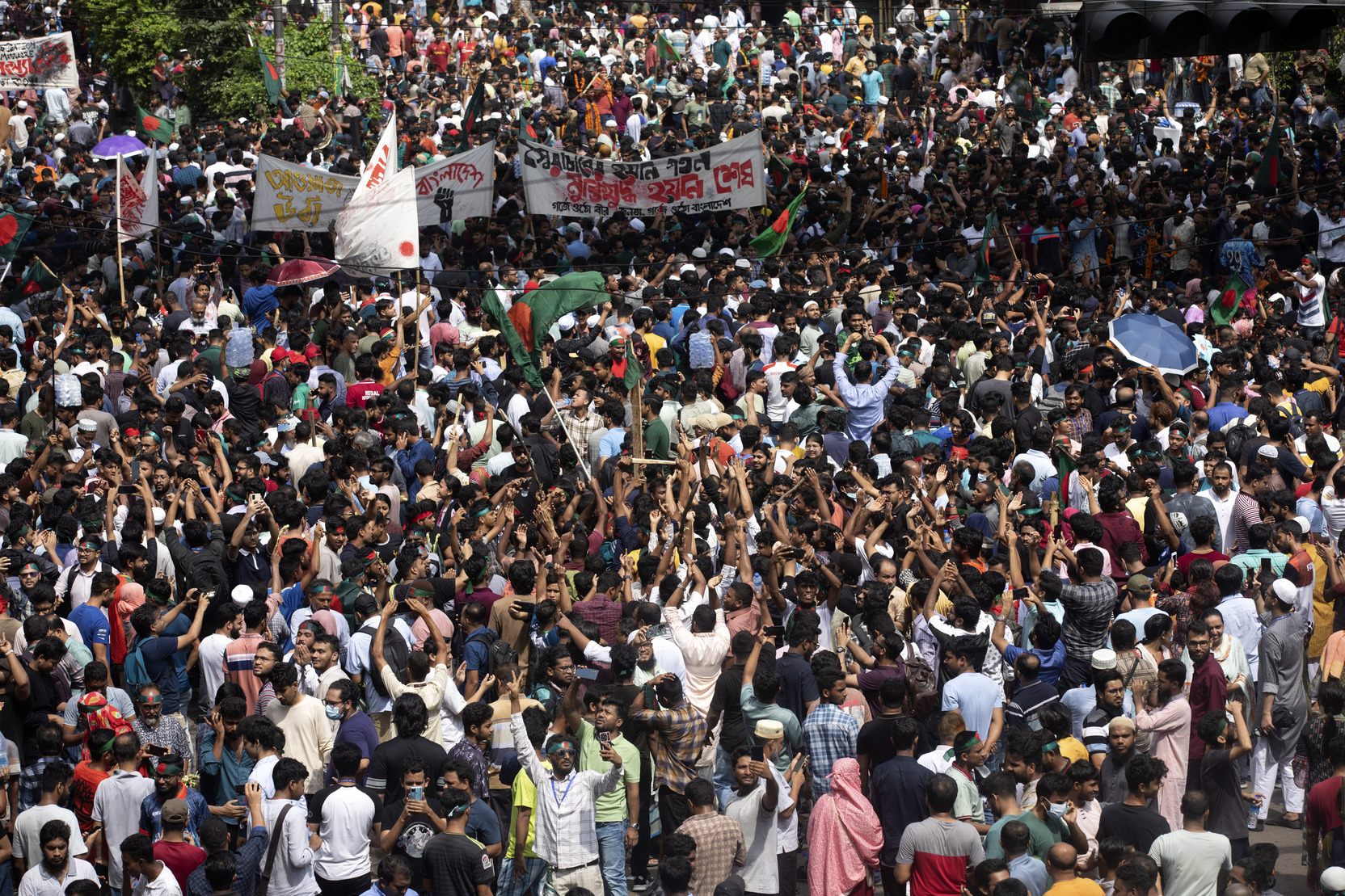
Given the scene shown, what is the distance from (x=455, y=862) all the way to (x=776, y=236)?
12.2 metres

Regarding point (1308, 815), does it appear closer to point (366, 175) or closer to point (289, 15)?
point (366, 175)

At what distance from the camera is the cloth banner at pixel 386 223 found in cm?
1489

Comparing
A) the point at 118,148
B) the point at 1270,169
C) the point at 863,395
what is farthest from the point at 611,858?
the point at 118,148

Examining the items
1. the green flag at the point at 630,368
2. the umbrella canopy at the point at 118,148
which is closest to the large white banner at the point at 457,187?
the umbrella canopy at the point at 118,148

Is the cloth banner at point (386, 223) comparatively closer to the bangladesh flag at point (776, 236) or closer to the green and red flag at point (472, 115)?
the bangladesh flag at point (776, 236)

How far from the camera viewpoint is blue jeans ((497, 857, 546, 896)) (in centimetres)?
743

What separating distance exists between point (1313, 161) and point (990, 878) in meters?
15.7

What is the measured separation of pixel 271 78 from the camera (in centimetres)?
2492

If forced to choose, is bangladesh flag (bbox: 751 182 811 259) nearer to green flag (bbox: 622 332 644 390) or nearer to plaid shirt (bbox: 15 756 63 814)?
green flag (bbox: 622 332 644 390)

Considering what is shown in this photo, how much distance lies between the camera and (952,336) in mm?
13422

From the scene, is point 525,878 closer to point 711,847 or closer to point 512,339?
point 711,847

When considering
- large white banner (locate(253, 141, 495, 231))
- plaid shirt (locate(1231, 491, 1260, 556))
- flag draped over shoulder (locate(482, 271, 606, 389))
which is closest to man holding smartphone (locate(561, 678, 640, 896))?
plaid shirt (locate(1231, 491, 1260, 556))

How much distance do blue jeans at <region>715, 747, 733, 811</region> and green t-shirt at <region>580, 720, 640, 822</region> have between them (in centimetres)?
54

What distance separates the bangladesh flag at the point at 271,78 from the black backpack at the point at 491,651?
18.2m
